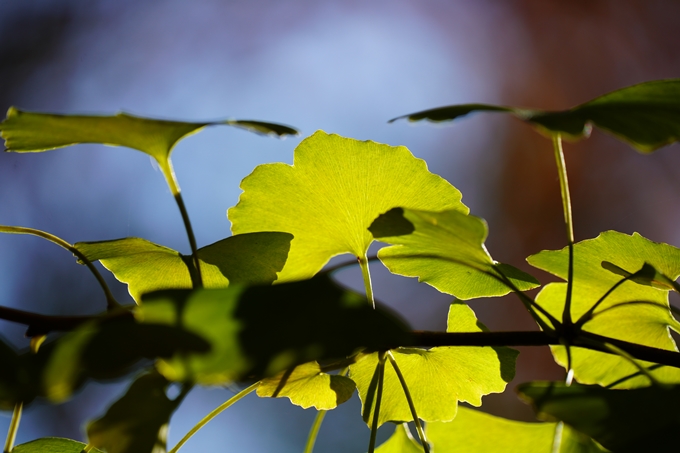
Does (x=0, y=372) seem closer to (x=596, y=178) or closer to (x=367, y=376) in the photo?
(x=367, y=376)

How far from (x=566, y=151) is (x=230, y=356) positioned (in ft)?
10.5

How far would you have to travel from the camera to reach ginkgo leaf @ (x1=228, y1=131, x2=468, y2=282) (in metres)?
0.40

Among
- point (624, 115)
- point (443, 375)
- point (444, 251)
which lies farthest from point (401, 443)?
point (624, 115)

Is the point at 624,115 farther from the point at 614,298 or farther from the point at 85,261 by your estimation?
the point at 85,261

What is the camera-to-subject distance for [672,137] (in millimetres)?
287

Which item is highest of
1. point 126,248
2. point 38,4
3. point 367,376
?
point 38,4

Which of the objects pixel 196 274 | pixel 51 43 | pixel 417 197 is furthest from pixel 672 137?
pixel 51 43

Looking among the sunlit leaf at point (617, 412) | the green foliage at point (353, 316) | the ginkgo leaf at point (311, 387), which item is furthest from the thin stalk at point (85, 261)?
→ the sunlit leaf at point (617, 412)

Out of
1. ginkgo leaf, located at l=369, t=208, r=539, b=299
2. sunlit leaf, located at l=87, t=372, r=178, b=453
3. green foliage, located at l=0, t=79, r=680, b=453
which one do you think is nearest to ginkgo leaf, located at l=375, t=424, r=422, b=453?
green foliage, located at l=0, t=79, r=680, b=453

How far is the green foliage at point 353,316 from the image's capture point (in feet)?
0.70

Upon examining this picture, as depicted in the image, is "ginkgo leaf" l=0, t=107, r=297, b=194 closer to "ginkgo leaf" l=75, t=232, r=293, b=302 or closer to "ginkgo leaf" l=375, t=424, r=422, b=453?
"ginkgo leaf" l=75, t=232, r=293, b=302

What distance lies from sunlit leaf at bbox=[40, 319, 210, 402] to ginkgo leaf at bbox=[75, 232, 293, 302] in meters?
0.15

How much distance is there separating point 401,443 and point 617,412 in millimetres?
245

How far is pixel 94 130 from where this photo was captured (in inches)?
12.2
